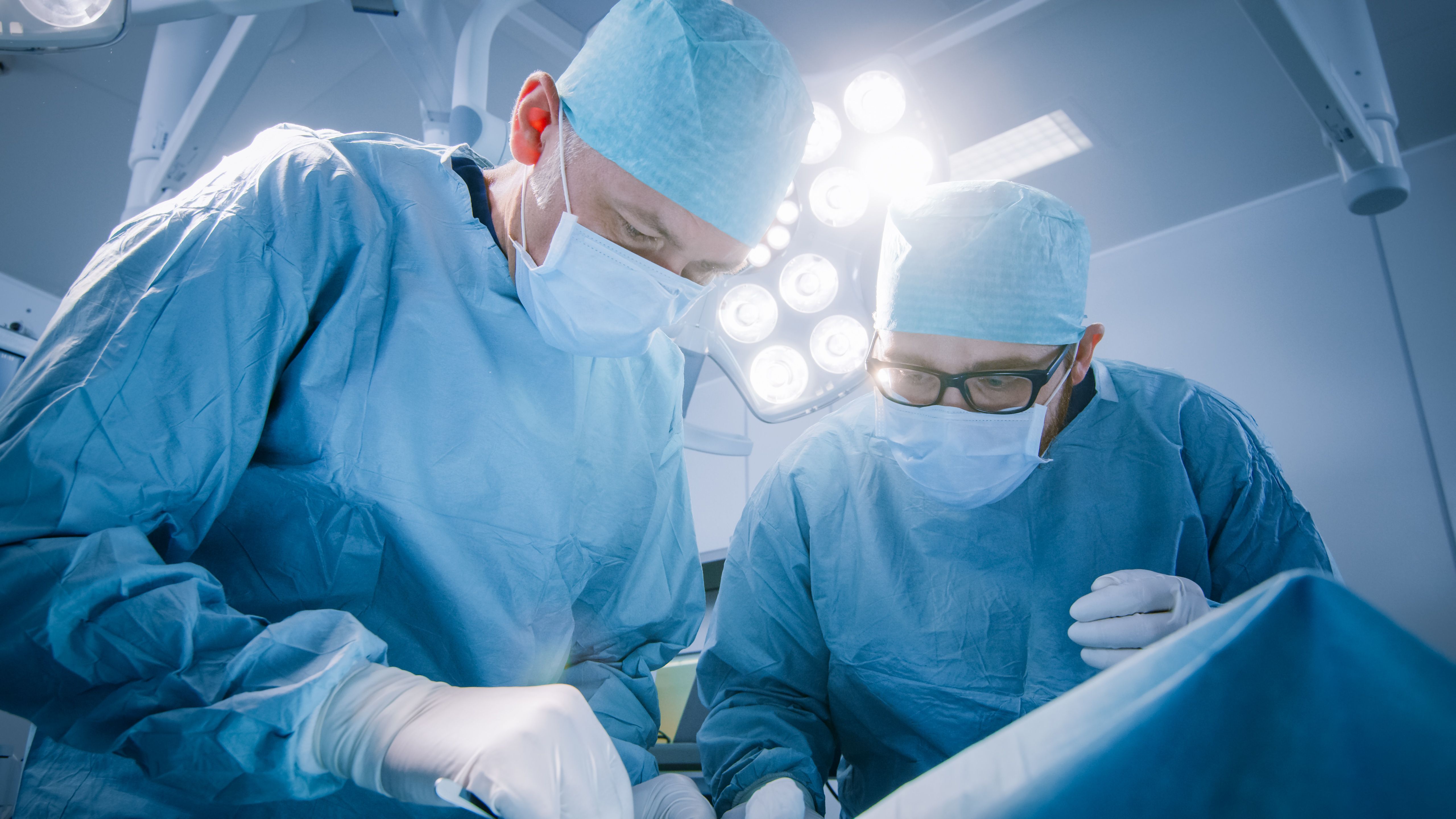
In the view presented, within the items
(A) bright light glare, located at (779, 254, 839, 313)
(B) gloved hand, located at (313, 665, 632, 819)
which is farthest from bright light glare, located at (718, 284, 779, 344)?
(B) gloved hand, located at (313, 665, 632, 819)

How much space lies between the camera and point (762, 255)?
6.68 ft

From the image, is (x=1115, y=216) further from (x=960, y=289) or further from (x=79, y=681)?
(x=79, y=681)

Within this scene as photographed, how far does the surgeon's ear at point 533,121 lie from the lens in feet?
3.41

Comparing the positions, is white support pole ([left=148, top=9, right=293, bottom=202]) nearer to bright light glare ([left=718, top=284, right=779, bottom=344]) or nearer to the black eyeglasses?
bright light glare ([left=718, top=284, right=779, bottom=344])

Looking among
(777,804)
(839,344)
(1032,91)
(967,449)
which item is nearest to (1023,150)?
(1032,91)

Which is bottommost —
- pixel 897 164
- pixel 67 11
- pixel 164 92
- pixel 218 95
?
pixel 897 164

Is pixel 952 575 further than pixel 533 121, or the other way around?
pixel 952 575

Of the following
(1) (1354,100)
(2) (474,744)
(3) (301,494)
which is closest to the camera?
(2) (474,744)

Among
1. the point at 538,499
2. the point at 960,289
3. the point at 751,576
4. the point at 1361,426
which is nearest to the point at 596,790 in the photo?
the point at 538,499

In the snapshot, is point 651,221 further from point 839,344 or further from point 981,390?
point 839,344

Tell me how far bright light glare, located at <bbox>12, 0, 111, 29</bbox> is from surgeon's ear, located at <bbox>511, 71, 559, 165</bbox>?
69cm

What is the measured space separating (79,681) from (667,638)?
77 centimetres

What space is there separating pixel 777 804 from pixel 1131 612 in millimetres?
541

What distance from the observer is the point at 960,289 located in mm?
1229
